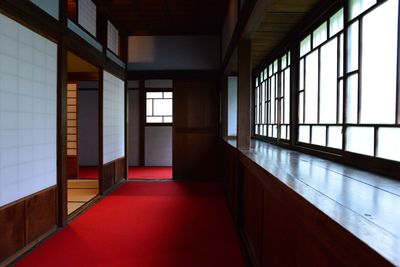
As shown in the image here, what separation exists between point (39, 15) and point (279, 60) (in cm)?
289

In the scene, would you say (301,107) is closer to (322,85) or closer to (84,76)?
(322,85)

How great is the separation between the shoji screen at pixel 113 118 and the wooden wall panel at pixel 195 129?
44.0 inches

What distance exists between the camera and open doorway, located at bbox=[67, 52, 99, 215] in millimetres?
4433

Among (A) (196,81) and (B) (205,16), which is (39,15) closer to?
(B) (205,16)

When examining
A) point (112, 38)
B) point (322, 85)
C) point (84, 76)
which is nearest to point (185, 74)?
point (112, 38)

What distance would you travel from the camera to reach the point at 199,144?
19.1ft

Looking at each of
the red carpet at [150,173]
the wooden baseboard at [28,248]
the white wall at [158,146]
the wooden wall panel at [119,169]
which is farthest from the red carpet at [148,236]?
the white wall at [158,146]

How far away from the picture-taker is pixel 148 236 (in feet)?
9.27

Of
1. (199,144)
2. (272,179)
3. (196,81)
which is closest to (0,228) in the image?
(272,179)

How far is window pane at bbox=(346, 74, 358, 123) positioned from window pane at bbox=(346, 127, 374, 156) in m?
0.08

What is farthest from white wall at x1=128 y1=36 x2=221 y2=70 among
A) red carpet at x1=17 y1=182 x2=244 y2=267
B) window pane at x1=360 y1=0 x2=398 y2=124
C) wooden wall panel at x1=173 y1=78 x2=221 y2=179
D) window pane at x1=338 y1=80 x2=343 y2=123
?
window pane at x1=360 y1=0 x2=398 y2=124

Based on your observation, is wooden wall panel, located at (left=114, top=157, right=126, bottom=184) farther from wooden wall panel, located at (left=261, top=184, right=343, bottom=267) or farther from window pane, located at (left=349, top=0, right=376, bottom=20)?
window pane, located at (left=349, top=0, right=376, bottom=20)

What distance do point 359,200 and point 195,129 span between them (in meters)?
4.94

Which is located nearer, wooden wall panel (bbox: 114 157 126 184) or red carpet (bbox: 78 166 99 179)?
wooden wall panel (bbox: 114 157 126 184)
